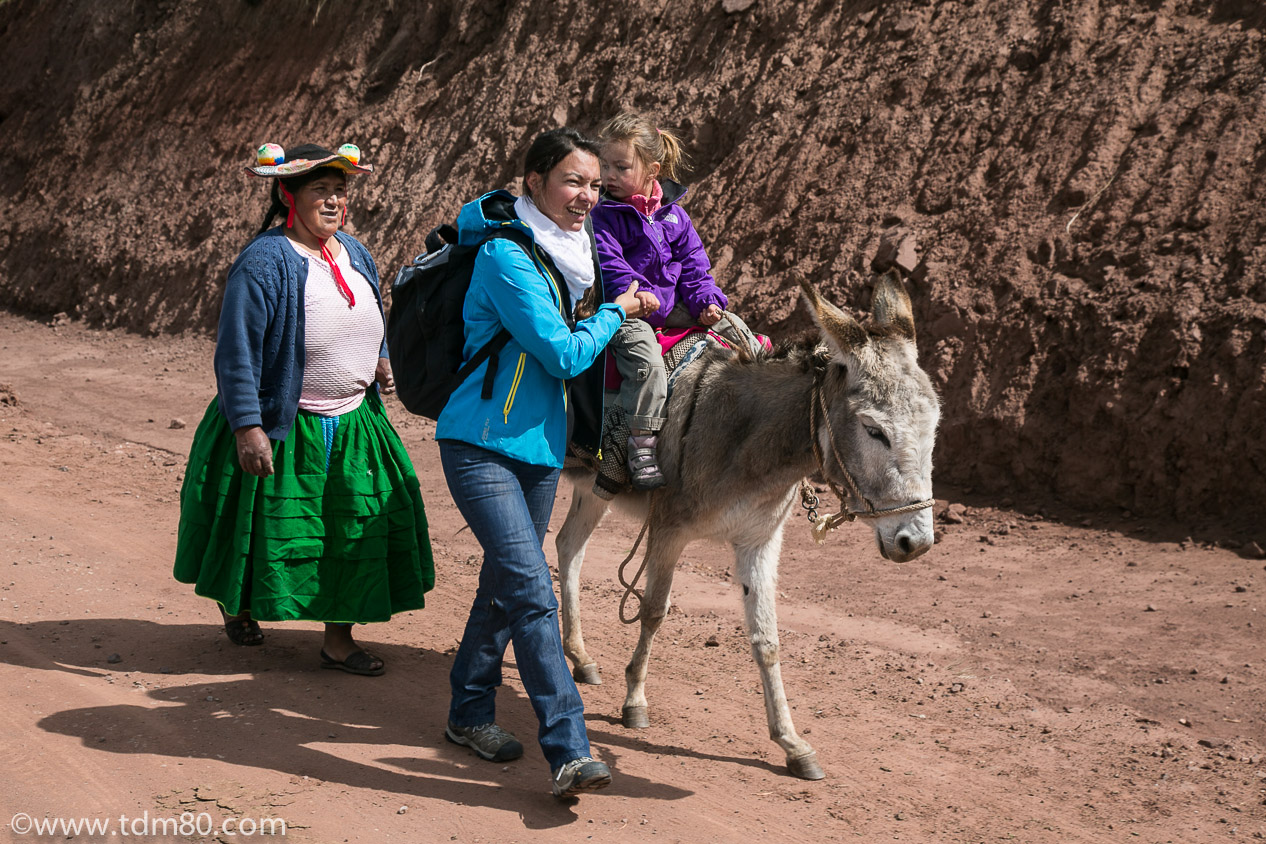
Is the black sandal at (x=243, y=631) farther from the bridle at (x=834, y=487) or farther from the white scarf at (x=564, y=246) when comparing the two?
the bridle at (x=834, y=487)

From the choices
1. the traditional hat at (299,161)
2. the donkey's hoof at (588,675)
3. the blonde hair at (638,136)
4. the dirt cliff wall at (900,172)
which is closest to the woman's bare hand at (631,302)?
the blonde hair at (638,136)

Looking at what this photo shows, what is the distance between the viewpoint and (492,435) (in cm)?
333

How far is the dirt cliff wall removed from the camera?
7250mm

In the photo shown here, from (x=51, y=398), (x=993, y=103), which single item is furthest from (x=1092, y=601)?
(x=51, y=398)

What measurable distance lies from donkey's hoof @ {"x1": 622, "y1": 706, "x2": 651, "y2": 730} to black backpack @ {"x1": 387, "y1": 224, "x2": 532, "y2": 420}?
5.09 ft

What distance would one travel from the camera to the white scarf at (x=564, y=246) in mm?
3396

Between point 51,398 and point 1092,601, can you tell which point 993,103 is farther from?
point 51,398

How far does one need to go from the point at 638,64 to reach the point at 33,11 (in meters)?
13.3

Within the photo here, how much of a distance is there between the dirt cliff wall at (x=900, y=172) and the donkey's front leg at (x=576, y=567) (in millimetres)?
3759

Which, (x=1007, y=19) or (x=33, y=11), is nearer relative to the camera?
(x=1007, y=19)

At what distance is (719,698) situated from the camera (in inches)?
185

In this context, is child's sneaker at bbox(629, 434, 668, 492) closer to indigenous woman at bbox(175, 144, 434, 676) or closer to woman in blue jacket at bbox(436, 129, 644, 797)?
woman in blue jacket at bbox(436, 129, 644, 797)

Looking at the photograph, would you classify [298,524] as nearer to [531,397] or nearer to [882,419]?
[531,397]

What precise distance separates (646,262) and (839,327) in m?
1.10
